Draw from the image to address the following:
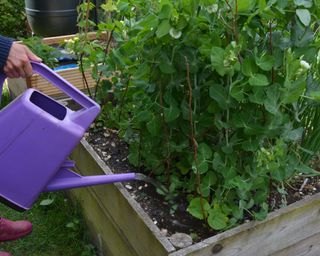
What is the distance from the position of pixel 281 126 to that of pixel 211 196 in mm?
386

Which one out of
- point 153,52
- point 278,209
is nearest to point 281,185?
point 278,209

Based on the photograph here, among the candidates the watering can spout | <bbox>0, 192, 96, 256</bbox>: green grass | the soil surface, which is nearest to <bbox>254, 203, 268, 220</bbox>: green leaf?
the soil surface

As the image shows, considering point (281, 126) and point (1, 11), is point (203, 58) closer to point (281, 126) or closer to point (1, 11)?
point (281, 126)

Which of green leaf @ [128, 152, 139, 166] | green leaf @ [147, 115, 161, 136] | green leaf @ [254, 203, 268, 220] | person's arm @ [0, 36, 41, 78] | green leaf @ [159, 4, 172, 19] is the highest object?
green leaf @ [159, 4, 172, 19]

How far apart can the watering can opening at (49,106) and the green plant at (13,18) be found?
3.50 metres

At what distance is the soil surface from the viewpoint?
146 centimetres

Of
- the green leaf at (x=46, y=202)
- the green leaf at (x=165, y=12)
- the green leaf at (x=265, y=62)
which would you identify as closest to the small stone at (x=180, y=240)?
the green leaf at (x=265, y=62)

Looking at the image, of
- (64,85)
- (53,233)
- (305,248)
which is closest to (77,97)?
(64,85)

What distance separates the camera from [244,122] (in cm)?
133

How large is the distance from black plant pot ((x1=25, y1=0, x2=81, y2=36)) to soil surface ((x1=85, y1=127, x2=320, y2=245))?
2225mm

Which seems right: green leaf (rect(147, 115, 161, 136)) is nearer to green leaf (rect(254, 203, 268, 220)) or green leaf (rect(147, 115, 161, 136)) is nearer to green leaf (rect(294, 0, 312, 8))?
green leaf (rect(254, 203, 268, 220))

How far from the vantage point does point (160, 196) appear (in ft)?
5.33

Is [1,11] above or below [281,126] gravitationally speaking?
above

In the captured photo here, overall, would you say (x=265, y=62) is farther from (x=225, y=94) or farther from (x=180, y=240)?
(x=180, y=240)
